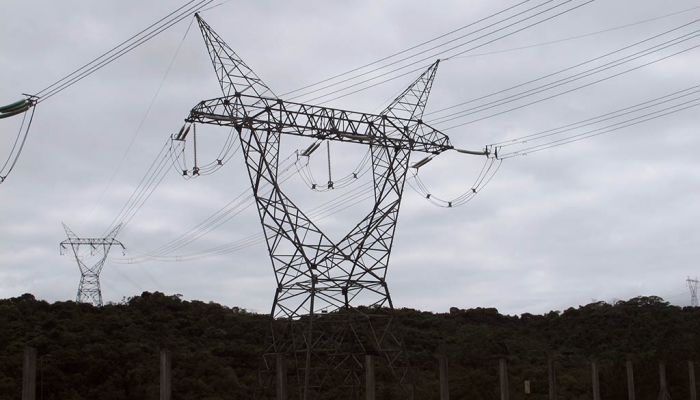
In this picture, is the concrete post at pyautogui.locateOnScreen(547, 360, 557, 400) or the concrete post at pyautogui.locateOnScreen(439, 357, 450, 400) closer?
the concrete post at pyautogui.locateOnScreen(439, 357, 450, 400)

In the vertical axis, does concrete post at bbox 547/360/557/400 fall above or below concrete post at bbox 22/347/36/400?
below

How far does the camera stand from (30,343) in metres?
38.8

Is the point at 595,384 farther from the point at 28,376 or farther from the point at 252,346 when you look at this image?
the point at 252,346

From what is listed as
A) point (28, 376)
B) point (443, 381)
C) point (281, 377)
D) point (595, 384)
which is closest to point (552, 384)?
point (595, 384)

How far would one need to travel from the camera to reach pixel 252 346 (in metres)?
46.2

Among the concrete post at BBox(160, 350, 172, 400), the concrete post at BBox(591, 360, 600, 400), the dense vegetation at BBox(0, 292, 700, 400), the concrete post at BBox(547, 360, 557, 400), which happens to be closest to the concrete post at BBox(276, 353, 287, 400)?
the concrete post at BBox(160, 350, 172, 400)

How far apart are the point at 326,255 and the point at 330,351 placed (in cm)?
320

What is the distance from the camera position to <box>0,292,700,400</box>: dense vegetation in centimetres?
3328

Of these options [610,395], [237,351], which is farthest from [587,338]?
[610,395]

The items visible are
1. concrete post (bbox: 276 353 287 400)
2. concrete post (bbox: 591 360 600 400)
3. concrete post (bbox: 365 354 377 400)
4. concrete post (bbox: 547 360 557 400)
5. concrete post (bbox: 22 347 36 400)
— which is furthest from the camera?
concrete post (bbox: 591 360 600 400)

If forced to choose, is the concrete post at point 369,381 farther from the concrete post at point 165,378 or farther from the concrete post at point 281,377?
the concrete post at point 165,378

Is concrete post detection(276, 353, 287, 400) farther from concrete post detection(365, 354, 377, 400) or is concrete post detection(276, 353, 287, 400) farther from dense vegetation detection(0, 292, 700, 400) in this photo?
dense vegetation detection(0, 292, 700, 400)

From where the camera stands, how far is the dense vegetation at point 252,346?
3328 cm

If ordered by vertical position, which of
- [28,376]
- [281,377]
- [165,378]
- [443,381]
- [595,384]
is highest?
[28,376]
